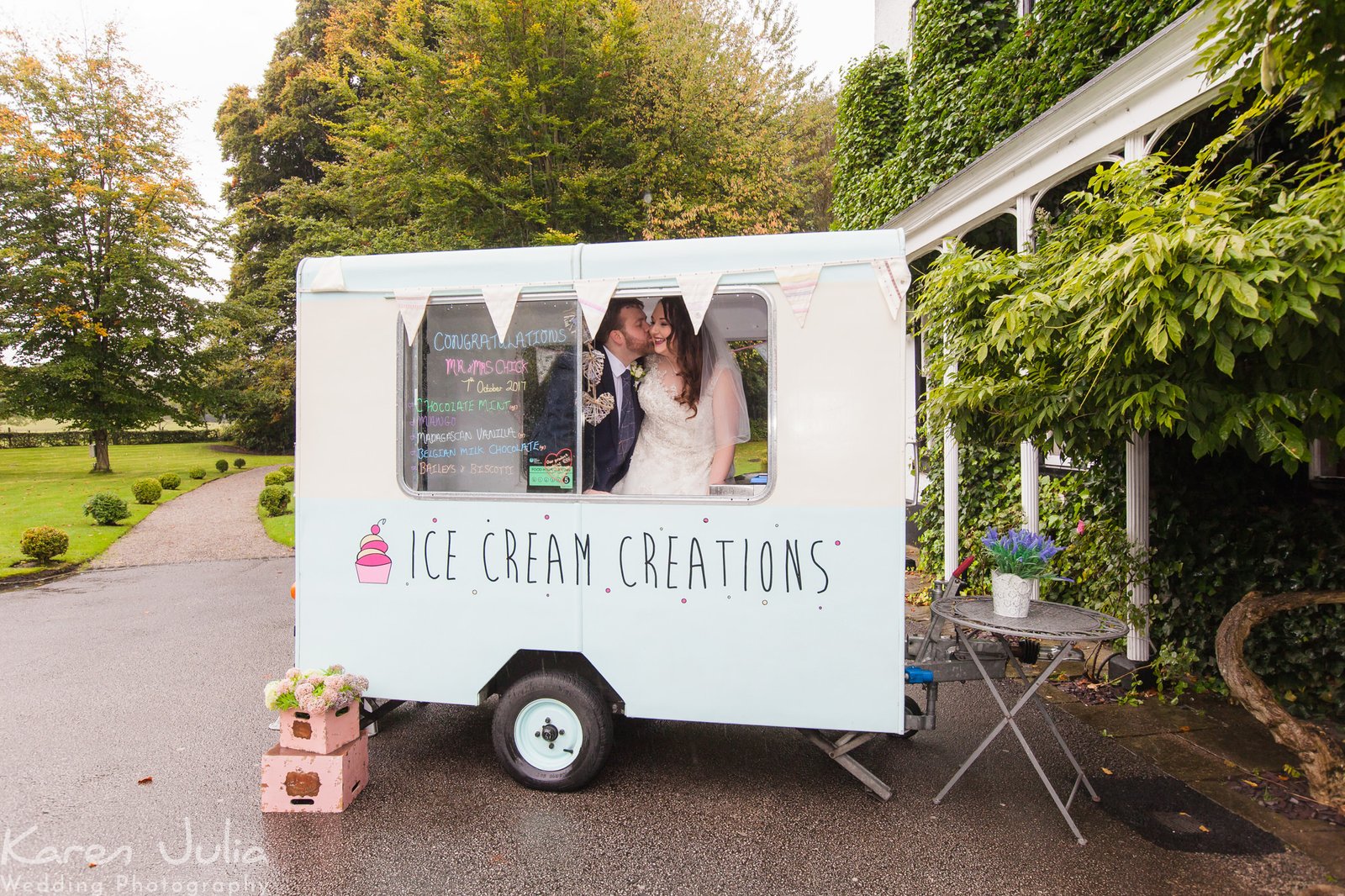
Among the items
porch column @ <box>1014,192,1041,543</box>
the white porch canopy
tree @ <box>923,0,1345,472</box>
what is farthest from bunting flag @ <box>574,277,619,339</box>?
porch column @ <box>1014,192,1041,543</box>

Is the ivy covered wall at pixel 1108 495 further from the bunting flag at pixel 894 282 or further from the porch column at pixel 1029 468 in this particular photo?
the bunting flag at pixel 894 282

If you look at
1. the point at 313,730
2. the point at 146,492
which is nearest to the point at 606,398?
the point at 313,730

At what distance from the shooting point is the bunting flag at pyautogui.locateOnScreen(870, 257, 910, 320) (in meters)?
Result: 3.13

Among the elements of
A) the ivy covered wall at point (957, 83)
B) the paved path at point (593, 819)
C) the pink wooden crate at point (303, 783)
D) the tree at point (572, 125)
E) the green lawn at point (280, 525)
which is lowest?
the paved path at point (593, 819)

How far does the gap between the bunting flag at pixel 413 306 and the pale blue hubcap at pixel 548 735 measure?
6.12ft

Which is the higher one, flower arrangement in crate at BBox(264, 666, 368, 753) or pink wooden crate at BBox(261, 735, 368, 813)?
flower arrangement in crate at BBox(264, 666, 368, 753)

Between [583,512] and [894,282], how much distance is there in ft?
5.58

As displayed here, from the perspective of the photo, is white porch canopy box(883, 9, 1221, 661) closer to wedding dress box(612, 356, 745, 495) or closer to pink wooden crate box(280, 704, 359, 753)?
wedding dress box(612, 356, 745, 495)

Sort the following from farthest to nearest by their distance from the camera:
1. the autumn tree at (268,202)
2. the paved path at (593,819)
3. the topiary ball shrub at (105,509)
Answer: the autumn tree at (268,202) → the topiary ball shrub at (105,509) → the paved path at (593,819)

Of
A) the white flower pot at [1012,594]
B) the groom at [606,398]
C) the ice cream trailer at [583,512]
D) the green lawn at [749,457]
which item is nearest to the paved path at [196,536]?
the ice cream trailer at [583,512]

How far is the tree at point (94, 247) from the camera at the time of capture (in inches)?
778

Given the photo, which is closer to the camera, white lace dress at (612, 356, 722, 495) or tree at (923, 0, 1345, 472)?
tree at (923, 0, 1345, 472)

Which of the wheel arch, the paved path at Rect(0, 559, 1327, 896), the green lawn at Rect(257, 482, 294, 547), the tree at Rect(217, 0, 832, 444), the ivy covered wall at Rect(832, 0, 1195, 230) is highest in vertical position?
the tree at Rect(217, 0, 832, 444)

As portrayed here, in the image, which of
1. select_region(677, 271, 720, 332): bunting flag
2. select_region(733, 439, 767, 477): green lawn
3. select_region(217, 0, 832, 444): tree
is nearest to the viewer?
select_region(677, 271, 720, 332): bunting flag
